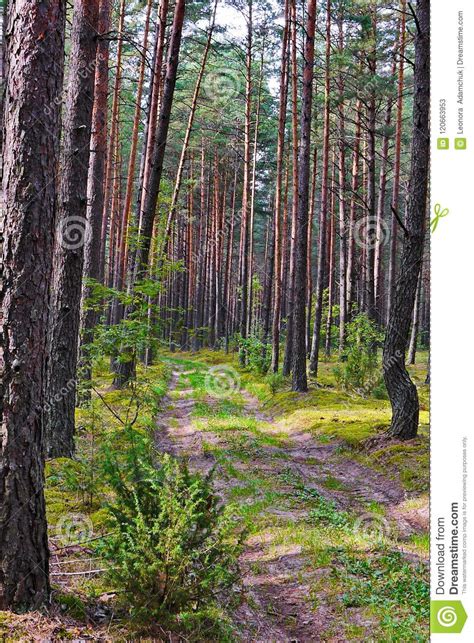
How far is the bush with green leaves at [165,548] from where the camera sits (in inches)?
141

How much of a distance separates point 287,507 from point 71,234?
4.21 m

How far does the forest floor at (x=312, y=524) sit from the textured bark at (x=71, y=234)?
4.21 ft

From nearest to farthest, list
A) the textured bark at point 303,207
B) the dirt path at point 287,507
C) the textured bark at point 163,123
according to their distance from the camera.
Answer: the dirt path at point 287,507 < the textured bark at point 163,123 < the textured bark at point 303,207

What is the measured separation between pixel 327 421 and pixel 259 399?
5.35 metres

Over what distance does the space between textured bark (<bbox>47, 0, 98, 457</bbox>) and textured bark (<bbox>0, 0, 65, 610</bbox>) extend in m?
3.11

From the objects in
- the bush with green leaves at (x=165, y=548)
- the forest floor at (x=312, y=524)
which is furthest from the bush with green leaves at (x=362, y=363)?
the bush with green leaves at (x=165, y=548)

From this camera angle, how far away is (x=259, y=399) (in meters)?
16.8

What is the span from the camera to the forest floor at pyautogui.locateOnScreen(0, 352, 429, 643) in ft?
13.3

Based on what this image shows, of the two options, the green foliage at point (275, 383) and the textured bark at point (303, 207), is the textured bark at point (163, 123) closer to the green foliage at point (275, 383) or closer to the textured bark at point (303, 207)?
the textured bark at point (303, 207)

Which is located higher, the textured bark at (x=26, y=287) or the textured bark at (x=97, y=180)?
the textured bark at (x=97, y=180)

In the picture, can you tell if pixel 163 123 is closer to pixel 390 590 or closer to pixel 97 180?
pixel 97 180
